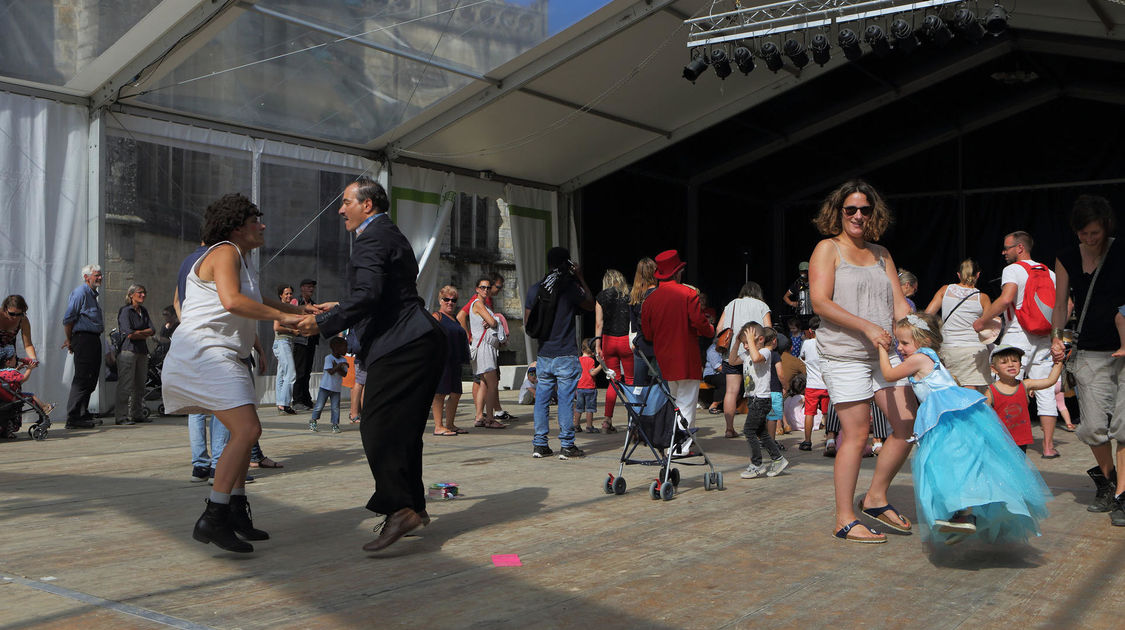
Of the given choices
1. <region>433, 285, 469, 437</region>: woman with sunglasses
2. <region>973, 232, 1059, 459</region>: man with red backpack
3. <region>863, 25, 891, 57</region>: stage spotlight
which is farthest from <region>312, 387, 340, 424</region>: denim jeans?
<region>863, 25, 891, 57</region>: stage spotlight

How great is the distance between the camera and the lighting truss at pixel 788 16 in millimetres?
10336

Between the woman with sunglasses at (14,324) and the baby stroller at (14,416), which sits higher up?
the woman with sunglasses at (14,324)

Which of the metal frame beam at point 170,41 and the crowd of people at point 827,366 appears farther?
the metal frame beam at point 170,41

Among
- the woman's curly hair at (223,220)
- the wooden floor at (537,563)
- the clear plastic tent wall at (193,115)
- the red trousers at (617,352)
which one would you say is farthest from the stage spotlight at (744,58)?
the woman's curly hair at (223,220)

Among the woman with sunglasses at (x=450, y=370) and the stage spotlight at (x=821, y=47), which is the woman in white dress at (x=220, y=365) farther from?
the stage spotlight at (x=821, y=47)

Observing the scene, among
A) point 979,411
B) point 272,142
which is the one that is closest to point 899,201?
point 272,142

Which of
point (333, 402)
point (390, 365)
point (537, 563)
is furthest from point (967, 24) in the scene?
point (537, 563)

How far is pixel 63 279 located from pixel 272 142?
11.0ft

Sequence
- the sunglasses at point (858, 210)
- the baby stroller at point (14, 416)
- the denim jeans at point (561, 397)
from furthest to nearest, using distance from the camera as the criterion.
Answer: the baby stroller at point (14, 416), the denim jeans at point (561, 397), the sunglasses at point (858, 210)

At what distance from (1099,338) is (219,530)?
4.50 metres

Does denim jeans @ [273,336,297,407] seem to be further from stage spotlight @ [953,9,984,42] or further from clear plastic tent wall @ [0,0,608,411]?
stage spotlight @ [953,9,984,42]

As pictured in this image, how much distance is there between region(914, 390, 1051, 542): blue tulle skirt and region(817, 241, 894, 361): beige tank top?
488 mm

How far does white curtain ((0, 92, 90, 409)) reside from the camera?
402 inches

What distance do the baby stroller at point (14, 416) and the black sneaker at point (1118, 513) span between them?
8817mm
